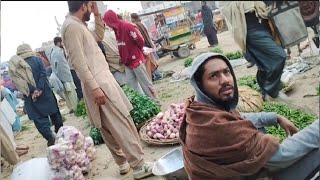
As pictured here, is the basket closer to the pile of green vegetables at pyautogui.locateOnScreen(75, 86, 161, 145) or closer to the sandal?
the pile of green vegetables at pyautogui.locateOnScreen(75, 86, 161, 145)

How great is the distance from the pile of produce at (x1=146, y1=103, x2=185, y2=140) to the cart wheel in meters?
7.02

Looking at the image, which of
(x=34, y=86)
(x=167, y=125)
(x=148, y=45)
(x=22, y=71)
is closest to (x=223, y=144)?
(x=167, y=125)

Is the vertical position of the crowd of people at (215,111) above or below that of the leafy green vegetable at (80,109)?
above

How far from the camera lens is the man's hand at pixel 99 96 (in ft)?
9.27

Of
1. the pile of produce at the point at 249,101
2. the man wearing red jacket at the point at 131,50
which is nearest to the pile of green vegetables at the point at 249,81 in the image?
the pile of produce at the point at 249,101

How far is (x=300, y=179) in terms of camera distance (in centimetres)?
152

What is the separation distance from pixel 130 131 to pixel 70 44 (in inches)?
39.2

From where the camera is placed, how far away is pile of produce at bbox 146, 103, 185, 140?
4.05 metres

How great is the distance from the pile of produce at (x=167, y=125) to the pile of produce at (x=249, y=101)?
0.71 meters

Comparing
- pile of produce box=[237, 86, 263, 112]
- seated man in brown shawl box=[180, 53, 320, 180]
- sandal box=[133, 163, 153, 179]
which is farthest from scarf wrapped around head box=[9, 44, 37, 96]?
seated man in brown shawl box=[180, 53, 320, 180]

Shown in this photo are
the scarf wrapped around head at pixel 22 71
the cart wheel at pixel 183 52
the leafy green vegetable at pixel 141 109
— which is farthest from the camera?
the cart wheel at pixel 183 52

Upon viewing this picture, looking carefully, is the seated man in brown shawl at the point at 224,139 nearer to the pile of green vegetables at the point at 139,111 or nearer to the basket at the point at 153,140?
the basket at the point at 153,140

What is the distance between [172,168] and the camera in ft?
9.64

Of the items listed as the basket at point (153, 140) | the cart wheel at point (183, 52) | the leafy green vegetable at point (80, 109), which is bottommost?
the cart wheel at point (183, 52)
